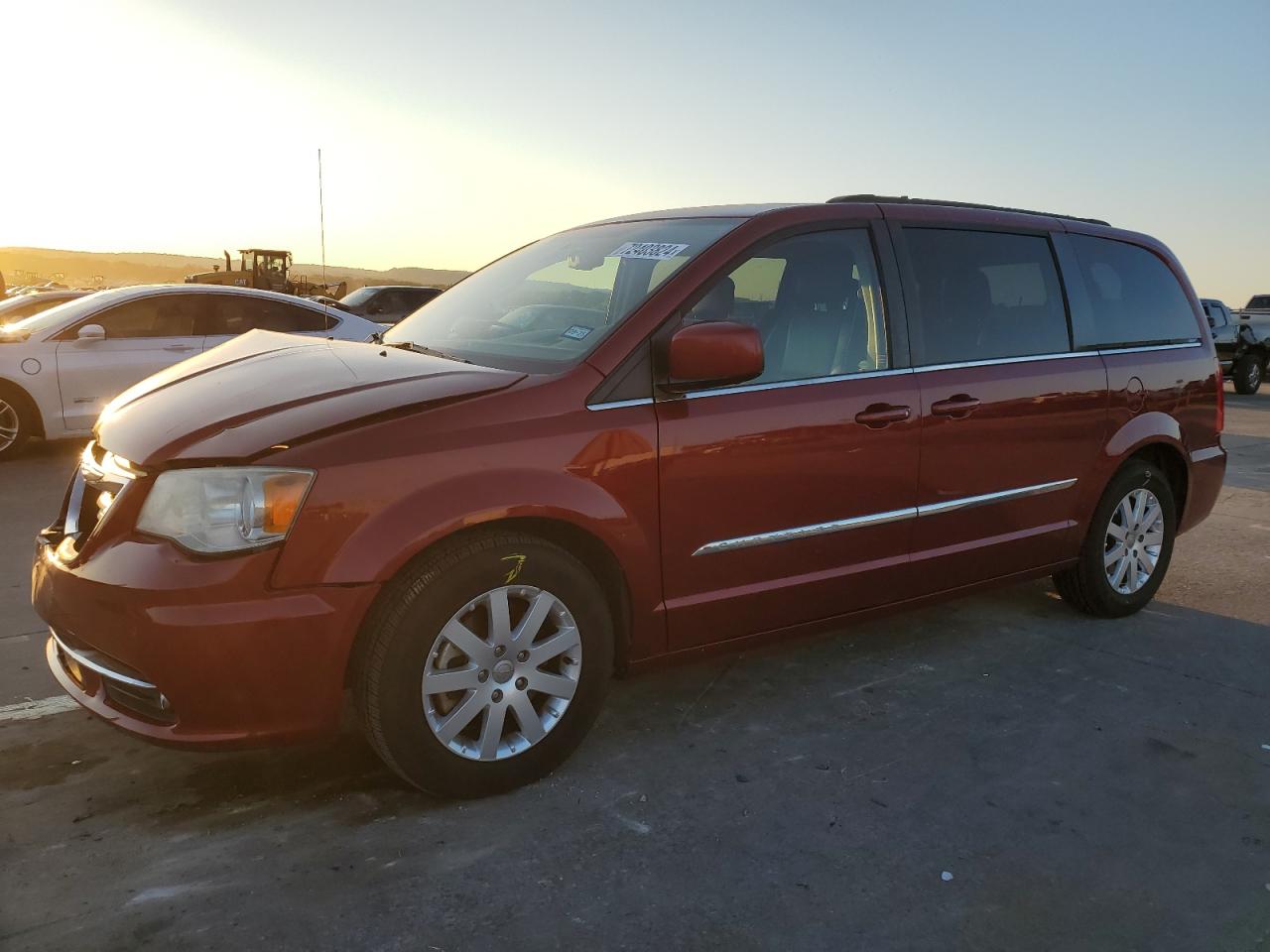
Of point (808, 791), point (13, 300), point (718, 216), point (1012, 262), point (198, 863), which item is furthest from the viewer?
point (13, 300)

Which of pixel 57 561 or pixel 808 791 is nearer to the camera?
pixel 57 561

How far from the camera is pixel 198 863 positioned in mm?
2590

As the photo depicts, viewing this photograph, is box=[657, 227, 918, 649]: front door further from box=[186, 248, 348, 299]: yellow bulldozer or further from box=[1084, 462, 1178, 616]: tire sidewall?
box=[186, 248, 348, 299]: yellow bulldozer

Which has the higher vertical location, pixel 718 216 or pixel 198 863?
pixel 718 216

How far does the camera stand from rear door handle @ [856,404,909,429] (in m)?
3.56

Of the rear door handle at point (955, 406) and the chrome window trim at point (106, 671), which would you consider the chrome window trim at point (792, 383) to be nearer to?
the rear door handle at point (955, 406)

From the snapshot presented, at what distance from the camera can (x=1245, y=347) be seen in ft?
63.9

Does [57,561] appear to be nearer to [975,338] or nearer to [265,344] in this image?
[265,344]

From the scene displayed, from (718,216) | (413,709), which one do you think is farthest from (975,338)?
(413,709)

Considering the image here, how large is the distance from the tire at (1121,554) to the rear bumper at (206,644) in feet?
11.1

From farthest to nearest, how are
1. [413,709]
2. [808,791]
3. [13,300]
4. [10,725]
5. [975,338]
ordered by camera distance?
[13,300] < [975,338] < [10,725] < [808,791] < [413,709]

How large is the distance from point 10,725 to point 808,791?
264cm

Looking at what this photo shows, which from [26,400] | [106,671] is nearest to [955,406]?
[106,671]

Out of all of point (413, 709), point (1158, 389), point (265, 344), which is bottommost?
point (413, 709)
